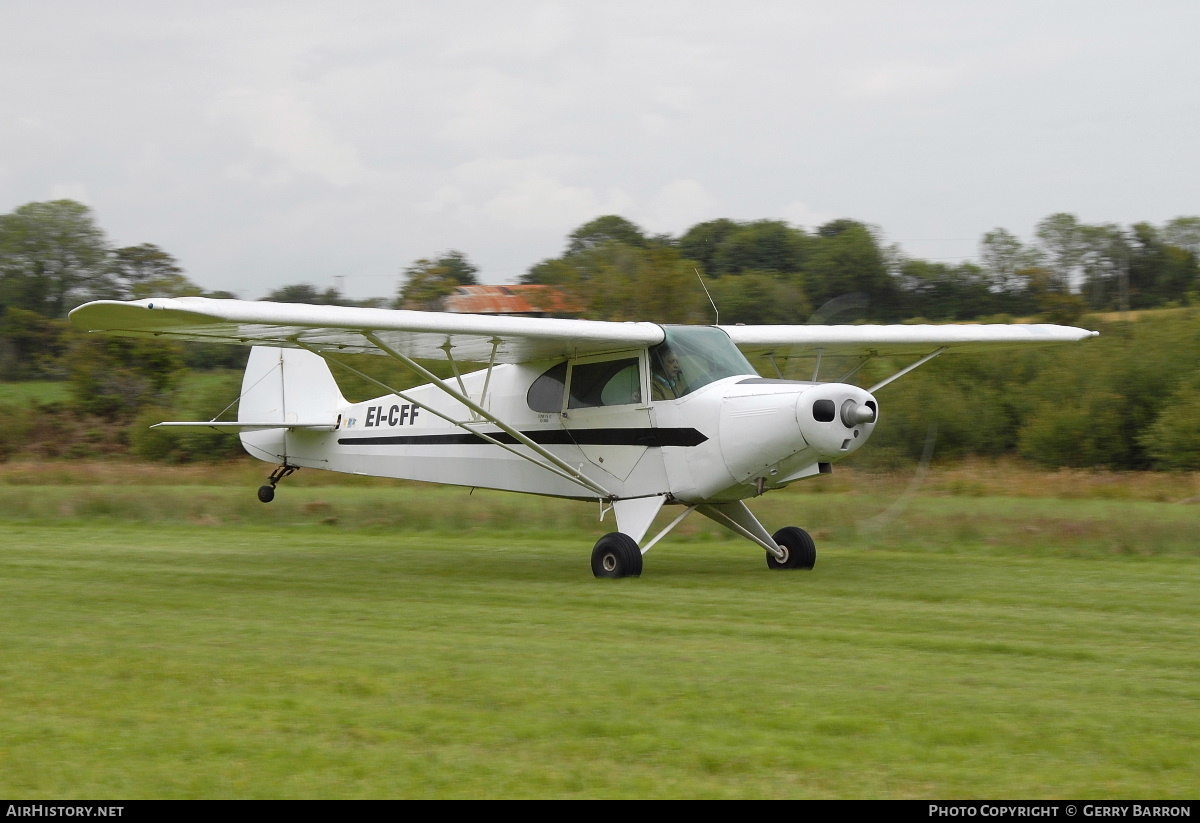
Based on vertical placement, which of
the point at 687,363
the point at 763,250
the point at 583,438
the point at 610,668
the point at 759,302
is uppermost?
the point at 763,250

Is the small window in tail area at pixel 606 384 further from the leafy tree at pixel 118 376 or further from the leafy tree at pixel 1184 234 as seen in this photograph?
the leafy tree at pixel 1184 234

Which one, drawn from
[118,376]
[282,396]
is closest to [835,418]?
[282,396]

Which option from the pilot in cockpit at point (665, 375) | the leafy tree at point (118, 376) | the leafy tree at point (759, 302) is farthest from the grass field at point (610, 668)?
the leafy tree at point (759, 302)

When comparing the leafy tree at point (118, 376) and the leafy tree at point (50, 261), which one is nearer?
the leafy tree at point (118, 376)

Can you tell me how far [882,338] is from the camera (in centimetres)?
1402

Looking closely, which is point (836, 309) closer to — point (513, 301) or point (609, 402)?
point (609, 402)

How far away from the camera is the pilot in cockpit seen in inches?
479

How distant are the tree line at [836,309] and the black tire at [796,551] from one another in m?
2.77

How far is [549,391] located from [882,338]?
396 cm

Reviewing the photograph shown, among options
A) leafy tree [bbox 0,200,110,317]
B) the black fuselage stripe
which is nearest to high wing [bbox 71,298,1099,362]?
the black fuselage stripe

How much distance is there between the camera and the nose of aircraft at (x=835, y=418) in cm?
1092

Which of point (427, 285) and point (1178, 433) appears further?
point (427, 285)

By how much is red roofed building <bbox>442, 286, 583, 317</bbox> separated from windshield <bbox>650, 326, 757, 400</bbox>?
24.7 meters

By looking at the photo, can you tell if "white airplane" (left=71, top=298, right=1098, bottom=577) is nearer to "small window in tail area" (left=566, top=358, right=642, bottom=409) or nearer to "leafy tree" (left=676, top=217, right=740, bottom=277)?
"small window in tail area" (left=566, top=358, right=642, bottom=409)
